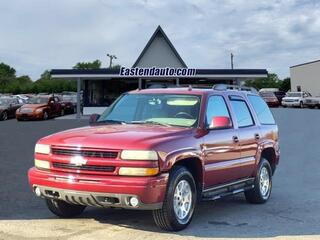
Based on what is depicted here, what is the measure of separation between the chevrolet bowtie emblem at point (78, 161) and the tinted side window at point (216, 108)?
199cm

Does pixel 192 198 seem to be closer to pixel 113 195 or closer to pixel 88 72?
pixel 113 195

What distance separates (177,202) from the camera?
21.9ft

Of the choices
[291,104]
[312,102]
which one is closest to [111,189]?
[312,102]

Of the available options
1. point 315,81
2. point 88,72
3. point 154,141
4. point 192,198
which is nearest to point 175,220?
point 192,198

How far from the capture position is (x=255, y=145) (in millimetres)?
8719

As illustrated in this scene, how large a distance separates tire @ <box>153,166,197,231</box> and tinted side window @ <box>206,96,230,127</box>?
3.36ft

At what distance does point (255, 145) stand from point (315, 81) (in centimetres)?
7023

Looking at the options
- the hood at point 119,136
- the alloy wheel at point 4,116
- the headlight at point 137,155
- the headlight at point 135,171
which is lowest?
the alloy wheel at point 4,116

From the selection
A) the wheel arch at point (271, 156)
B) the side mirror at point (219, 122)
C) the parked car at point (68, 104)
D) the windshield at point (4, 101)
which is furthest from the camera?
the parked car at point (68, 104)

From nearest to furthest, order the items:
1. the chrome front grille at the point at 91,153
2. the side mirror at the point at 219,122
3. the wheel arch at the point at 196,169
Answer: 1. the chrome front grille at the point at 91,153
2. the wheel arch at the point at 196,169
3. the side mirror at the point at 219,122

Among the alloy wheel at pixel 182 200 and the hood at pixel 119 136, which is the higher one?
the hood at pixel 119 136

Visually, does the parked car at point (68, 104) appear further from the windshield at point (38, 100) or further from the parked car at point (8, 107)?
the parked car at point (8, 107)

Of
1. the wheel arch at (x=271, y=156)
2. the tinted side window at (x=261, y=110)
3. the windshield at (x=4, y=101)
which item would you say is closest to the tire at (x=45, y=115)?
the windshield at (x=4, y=101)

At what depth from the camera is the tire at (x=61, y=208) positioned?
7.25m
